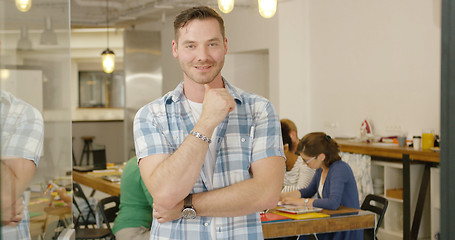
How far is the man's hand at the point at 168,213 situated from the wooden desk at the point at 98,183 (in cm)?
424

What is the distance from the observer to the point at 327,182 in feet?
15.0

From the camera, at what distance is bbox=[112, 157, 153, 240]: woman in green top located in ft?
13.2

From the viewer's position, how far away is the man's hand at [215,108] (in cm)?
179

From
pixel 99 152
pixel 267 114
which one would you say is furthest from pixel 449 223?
pixel 99 152

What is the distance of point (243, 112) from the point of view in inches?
79.0

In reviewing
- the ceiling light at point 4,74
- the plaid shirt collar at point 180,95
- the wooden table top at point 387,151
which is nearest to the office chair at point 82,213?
the wooden table top at point 387,151

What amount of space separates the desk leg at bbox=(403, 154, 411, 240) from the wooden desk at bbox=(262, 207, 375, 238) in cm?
186

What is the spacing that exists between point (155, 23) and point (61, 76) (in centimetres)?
1117

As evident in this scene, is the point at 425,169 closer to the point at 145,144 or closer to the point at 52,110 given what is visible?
the point at 145,144

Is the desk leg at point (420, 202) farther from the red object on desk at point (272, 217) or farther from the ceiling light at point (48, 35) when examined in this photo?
the ceiling light at point (48, 35)

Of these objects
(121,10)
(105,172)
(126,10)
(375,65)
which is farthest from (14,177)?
(121,10)

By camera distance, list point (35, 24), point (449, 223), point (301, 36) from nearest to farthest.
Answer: point (35, 24), point (449, 223), point (301, 36)

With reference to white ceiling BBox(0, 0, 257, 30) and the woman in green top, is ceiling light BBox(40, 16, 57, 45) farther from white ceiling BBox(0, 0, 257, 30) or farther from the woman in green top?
the woman in green top

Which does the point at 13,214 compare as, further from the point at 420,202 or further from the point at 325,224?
the point at 420,202
